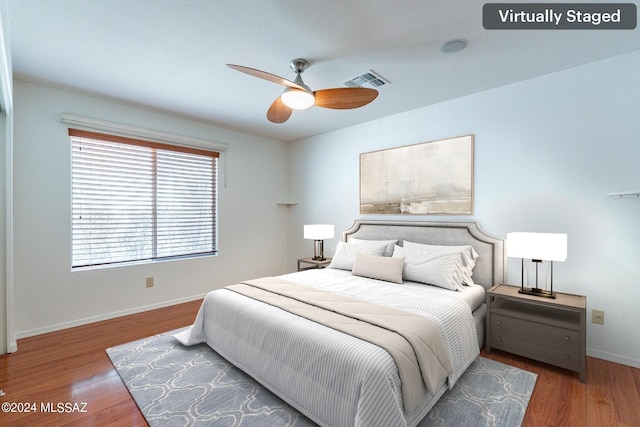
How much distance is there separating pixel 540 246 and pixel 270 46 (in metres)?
2.69

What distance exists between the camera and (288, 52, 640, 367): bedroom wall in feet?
7.52

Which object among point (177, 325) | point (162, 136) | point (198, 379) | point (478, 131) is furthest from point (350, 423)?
point (162, 136)

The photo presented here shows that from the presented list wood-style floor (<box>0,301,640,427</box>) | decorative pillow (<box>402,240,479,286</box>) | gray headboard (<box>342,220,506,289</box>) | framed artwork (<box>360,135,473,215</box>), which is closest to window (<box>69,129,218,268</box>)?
wood-style floor (<box>0,301,640,427</box>)

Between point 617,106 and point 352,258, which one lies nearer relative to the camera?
point 617,106

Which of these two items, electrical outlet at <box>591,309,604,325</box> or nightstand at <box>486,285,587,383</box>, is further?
electrical outlet at <box>591,309,604,325</box>

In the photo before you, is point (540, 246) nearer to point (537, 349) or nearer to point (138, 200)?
point (537, 349)

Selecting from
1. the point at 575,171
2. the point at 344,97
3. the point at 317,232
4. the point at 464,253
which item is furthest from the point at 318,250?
the point at 575,171

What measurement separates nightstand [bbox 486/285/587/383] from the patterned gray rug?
216mm

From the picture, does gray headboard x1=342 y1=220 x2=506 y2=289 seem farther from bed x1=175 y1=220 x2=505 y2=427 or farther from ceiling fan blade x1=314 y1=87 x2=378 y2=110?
ceiling fan blade x1=314 y1=87 x2=378 y2=110

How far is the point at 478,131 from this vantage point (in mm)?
3031

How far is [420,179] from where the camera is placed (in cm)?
345

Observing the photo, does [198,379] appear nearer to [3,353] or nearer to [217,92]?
[3,353]

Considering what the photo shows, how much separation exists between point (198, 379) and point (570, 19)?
3.61m

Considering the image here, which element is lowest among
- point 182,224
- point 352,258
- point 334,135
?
point 352,258
